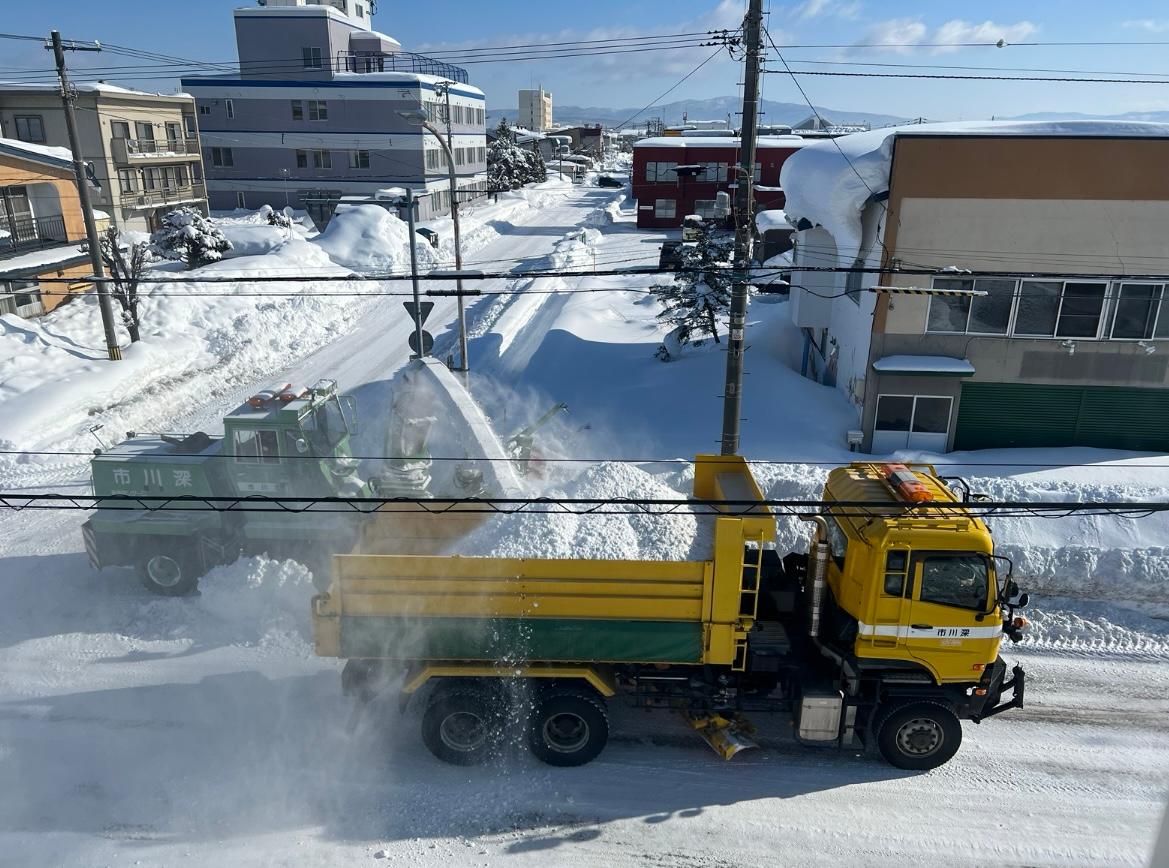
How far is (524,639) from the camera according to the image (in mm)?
8125

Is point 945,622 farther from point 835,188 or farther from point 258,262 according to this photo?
point 258,262

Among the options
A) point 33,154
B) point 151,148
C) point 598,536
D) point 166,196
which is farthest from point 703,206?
point 598,536

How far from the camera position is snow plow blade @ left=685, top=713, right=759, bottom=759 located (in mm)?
8406

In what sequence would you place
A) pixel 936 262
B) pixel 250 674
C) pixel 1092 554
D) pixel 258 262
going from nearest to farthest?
pixel 250 674 < pixel 1092 554 < pixel 936 262 < pixel 258 262

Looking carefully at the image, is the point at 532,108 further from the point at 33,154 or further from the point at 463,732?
the point at 463,732

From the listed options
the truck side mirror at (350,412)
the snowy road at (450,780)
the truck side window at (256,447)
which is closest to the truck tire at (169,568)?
the snowy road at (450,780)

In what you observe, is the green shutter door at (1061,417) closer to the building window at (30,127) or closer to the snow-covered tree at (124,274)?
the snow-covered tree at (124,274)

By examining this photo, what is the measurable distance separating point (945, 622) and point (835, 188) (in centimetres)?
1117

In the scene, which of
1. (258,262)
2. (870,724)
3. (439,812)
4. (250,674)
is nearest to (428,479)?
(250,674)

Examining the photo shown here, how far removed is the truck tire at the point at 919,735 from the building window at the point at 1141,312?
11894mm

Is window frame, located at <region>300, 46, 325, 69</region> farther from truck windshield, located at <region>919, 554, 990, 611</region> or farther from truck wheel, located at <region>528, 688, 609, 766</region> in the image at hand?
truck windshield, located at <region>919, 554, 990, 611</region>

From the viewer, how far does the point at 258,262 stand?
3127cm

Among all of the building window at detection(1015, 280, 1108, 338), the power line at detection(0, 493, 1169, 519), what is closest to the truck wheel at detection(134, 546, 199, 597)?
the power line at detection(0, 493, 1169, 519)

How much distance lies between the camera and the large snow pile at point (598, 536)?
8477mm
